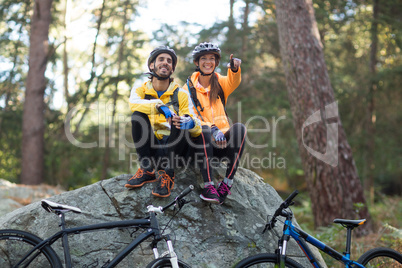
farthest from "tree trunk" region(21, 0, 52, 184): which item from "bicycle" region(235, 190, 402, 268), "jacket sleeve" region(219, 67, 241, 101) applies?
"bicycle" region(235, 190, 402, 268)

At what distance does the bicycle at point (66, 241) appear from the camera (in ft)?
10.2

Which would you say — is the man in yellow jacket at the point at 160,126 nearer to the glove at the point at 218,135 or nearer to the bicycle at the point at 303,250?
the glove at the point at 218,135

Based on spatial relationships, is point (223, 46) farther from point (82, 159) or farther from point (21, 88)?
point (21, 88)

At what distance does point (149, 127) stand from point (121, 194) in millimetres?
888

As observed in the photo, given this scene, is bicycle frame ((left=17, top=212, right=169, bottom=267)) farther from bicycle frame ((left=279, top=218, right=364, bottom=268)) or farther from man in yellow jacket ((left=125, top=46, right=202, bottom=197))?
bicycle frame ((left=279, top=218, right=364, bottom=268))

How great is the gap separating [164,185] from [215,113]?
1147 millimetres

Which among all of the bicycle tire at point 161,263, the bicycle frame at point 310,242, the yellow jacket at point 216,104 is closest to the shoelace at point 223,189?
the yellow jacket at point 216,104

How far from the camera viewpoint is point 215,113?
4402mm

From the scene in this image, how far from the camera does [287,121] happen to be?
34.0 feet

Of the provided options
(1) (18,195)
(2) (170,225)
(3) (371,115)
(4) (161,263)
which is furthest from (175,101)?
(3) (371,115)

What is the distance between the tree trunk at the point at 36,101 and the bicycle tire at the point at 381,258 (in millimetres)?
9268

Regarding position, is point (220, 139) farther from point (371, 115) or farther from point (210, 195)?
point (371, 115)

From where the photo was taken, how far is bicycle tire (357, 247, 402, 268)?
11.9ft

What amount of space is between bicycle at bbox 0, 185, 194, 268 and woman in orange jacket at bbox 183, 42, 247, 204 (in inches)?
32.7
